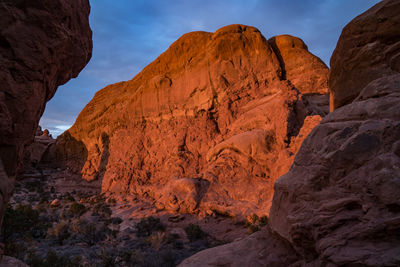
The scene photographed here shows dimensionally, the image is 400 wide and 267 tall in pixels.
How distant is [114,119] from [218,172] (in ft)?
38.3

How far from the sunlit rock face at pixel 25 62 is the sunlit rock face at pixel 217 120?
6891 millimetres

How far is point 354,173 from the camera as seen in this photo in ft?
6.59

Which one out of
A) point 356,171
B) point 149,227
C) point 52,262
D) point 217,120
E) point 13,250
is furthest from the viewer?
point 217,120

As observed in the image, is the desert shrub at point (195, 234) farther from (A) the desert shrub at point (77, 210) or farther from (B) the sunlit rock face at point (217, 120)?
(A) the desert shrub at point (77, 210)

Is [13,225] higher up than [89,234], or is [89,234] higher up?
[13,225]

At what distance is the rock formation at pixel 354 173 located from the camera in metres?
1.73

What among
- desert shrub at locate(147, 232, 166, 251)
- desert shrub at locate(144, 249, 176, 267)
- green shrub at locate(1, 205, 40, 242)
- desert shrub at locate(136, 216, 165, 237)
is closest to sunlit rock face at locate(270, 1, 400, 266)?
desert shrub at locate(144, 249, 176, 267)

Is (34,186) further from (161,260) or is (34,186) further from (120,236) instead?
(161,260)

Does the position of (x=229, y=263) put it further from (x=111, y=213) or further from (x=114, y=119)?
(x=114, y=119)

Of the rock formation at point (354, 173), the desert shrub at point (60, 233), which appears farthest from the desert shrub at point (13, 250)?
the rock formation at point (354, 173)

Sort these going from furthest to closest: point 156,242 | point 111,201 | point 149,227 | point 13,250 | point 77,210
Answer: point 111,201 < point 77,210 < point 149,227 < point 156,242 < point 13,250

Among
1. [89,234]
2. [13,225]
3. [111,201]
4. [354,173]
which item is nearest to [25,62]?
[354,173]

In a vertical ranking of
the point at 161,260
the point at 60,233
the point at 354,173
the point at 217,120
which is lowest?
the point at 60,233

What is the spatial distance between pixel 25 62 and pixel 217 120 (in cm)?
919
